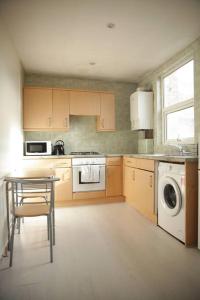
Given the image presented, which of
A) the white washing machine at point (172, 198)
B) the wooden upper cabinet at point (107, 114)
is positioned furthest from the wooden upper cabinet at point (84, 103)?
the white washing machine at point (172, 198)

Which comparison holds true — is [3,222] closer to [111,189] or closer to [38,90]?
[111,189]

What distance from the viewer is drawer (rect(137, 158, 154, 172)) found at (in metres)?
2.64

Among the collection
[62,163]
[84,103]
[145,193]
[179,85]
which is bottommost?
[145,193]

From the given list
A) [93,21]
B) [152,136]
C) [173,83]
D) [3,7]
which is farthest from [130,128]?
[3,7]

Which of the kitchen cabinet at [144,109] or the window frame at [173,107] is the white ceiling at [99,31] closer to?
the window frame at [173,107]

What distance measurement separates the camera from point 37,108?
11.8ft

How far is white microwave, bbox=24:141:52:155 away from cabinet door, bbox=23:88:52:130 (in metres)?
0.30

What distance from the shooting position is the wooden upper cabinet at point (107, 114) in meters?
3.89

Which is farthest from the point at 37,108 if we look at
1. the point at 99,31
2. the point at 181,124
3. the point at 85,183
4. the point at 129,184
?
the point at 181,124

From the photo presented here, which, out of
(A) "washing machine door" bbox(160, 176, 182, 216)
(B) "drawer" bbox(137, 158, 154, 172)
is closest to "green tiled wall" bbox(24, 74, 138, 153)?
(B) "drawer" bbox(137, 158, 154, 172)

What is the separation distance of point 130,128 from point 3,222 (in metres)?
3.12

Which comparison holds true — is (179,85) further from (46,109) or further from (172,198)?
(46,109)

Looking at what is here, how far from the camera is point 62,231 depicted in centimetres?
239

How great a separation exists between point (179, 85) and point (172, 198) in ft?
5.97
